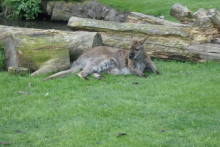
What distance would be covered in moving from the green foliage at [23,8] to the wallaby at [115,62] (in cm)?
1254

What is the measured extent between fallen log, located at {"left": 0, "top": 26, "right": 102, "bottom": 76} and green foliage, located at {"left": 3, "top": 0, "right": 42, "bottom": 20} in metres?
11.5

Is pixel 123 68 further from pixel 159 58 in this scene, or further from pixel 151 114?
pixel 151 114

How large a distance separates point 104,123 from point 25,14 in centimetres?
1698

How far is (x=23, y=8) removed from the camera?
70.7 ft

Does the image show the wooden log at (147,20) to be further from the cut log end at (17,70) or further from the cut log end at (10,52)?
the cut log end at (17,70)

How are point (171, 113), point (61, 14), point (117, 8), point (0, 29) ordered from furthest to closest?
1. point (61, 14)
2. point (117, 8)
3. point (0, 29)
4. point (171, 113)

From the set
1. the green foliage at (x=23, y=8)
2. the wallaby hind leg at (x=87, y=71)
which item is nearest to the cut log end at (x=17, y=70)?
the wallaby hind leg at (x=87, y=71)

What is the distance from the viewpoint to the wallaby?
9.52 m

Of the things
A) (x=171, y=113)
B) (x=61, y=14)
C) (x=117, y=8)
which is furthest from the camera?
(x=61, y=14)

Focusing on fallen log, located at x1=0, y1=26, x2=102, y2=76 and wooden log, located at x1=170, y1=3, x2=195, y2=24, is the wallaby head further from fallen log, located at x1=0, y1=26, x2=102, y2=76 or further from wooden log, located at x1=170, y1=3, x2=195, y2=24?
wooden log, located at x1=170, y1=3, x2=195, y2=24

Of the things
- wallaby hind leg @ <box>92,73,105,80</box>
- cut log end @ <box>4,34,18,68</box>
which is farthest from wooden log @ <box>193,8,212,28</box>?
cut log end @ <box>4,34,18,68</box>

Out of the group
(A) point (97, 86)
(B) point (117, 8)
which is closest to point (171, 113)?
(A) point (97, 86)

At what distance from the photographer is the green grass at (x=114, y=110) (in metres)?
5.62

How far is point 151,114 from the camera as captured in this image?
6559mm
